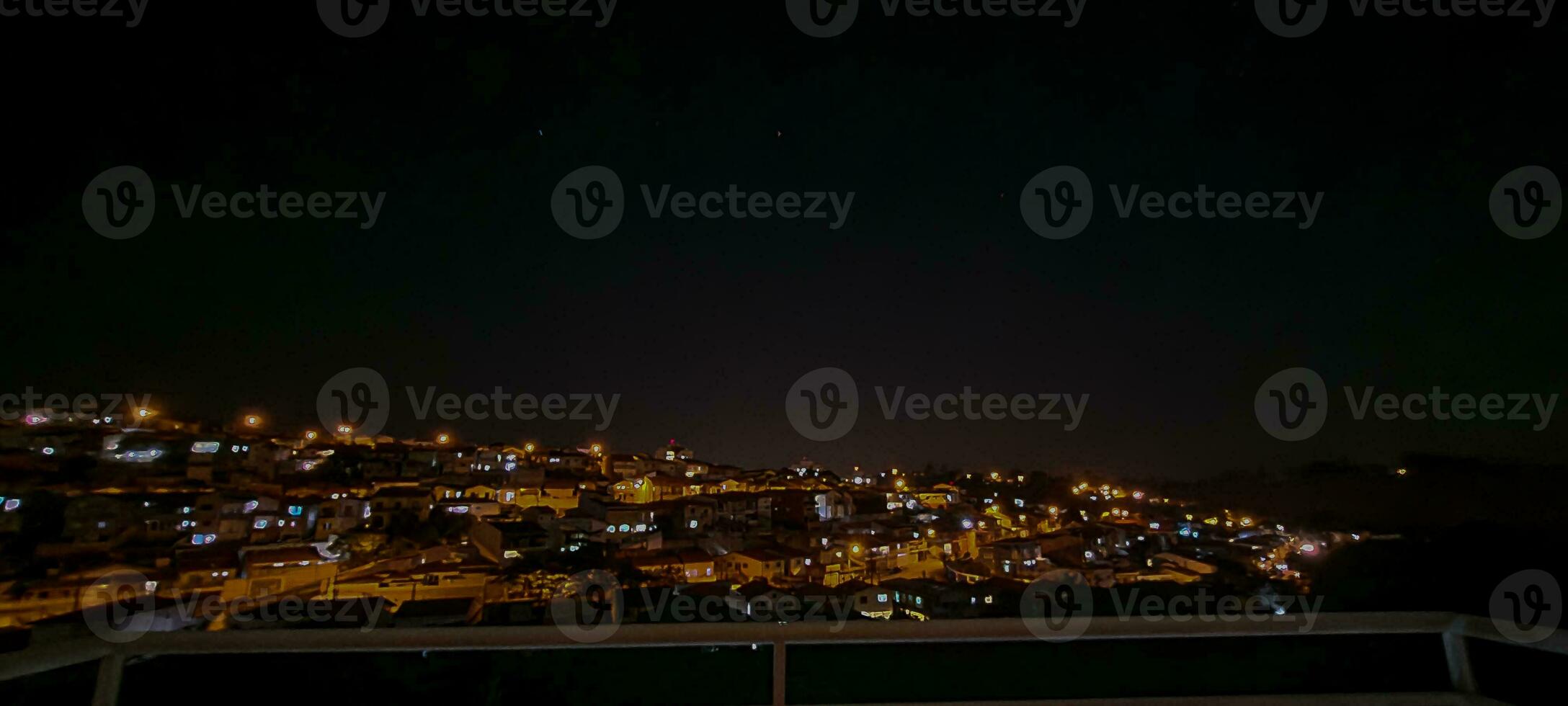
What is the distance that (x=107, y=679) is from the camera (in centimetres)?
184

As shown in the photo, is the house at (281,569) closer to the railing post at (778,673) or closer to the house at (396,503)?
the house at (396,503)

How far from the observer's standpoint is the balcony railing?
1.85m

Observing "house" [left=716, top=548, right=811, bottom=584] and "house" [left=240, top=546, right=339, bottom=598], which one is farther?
Answer: "house" [left=716, top=548, right=811, bottom=584]

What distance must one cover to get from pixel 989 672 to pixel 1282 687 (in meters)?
0.98

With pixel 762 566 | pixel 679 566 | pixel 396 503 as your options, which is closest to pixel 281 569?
pixel 679 566

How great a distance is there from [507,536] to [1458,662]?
36.7ft

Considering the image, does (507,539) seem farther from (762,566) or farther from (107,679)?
(107,679)

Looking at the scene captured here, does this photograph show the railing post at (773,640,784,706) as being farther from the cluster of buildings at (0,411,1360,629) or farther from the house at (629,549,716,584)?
the house at (629,549,716,584)

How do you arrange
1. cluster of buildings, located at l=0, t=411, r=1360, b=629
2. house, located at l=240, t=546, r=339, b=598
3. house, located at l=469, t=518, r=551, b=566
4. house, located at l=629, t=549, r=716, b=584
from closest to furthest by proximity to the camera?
1. cluster of buildings, located at l=0, t=411, r=1360, b=629
2. house, located at l=240, t=546, r=339, b=598
3. house, located at l=629, t=549, r=716, b=584
4. house, located at l=469, t=518, r=551, b=566

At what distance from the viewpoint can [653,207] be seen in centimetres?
646

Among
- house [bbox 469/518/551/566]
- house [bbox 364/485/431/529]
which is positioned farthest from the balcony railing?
house [bbox 364/485/431/529]

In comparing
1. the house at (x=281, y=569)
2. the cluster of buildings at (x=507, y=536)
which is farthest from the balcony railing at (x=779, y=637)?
the house at (x=281, y=569)

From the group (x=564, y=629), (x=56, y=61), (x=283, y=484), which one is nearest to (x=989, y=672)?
(x=564, y=629)

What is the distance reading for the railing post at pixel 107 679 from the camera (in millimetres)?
1827
